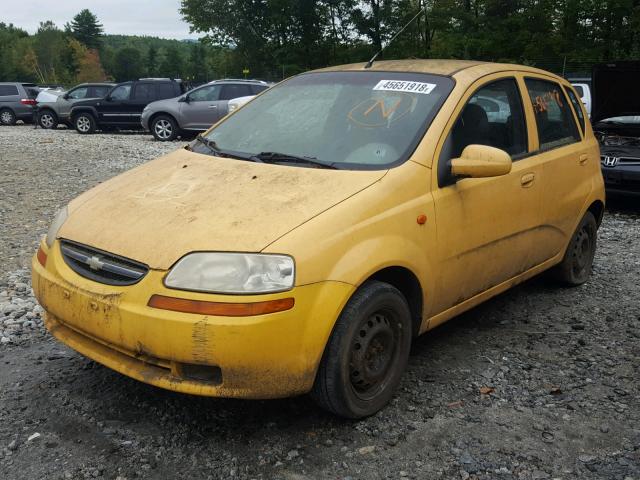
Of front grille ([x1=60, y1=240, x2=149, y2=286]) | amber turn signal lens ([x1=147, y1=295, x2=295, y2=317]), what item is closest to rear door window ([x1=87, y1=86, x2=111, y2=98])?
front grille ([x1=60, y1=240, x2=149, y2=286])

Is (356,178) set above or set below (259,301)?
above

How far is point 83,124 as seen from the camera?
830 inches

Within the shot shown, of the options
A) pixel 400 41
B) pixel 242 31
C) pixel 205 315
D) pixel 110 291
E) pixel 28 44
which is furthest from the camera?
pixel 28 44

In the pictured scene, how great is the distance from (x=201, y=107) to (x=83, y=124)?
5315mm

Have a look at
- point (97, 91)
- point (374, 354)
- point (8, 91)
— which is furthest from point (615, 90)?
point (8, 91)

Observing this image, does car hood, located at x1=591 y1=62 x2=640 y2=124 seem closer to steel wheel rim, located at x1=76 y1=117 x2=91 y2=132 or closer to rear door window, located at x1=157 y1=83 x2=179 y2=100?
rear door window, located at x1=157 y1=83 x2=179 y2=100

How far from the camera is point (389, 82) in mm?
3877

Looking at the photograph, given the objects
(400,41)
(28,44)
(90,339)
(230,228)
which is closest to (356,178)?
(230,228)

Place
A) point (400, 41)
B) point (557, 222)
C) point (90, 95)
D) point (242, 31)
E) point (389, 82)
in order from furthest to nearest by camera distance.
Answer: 1. point (242, 31)
2. point (400, 41)
3. point (90, 95)
4. point (557, 222)
5. point (389, 82)

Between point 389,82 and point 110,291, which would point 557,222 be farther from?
point 110,291

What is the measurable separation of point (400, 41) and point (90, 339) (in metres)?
37.7

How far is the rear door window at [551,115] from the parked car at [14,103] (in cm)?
2406

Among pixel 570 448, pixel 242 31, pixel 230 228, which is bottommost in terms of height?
pixel 570 448

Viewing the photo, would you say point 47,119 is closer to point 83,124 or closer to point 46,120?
point 46,120
